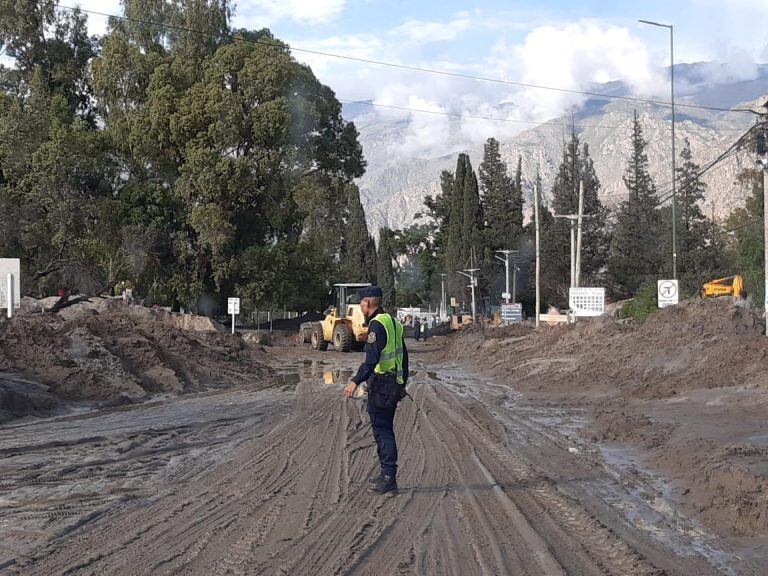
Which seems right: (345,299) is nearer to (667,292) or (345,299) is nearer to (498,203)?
(667,292)

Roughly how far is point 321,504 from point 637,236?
76.9 metres

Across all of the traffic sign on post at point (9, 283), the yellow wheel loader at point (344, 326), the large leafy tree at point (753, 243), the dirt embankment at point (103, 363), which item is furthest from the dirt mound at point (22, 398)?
the large leafy tree at point (753, 243)

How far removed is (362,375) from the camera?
29.3 ft

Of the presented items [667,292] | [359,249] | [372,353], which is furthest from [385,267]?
[372,353]

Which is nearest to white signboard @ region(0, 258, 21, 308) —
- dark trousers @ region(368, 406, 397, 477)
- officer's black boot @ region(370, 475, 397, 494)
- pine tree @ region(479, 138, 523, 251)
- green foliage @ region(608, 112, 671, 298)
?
dark trousers @ region(368, 406, 397, 477)

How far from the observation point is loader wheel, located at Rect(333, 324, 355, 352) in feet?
125

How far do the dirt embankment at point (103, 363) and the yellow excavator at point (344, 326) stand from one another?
951cm

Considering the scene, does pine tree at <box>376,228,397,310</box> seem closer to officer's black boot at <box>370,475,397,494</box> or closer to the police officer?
the police officer

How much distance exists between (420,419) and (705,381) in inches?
225

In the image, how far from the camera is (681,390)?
17078 millimetres

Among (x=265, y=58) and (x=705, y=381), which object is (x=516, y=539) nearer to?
(x=705, y=381)

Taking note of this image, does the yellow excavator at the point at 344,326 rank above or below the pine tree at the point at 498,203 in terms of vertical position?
below

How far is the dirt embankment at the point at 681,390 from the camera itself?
8.75 meters

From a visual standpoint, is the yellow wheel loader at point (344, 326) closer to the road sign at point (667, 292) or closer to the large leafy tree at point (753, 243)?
the road sign at point (667, 292)
